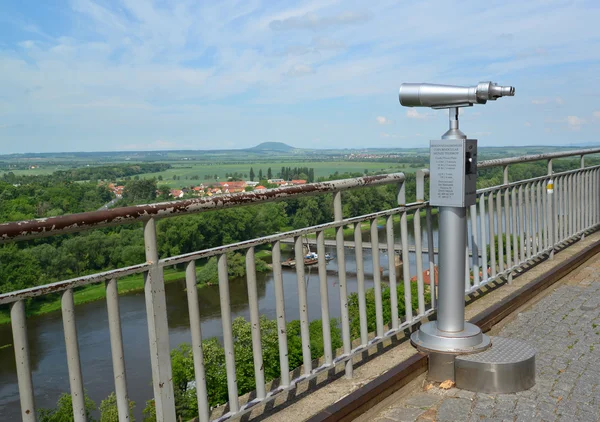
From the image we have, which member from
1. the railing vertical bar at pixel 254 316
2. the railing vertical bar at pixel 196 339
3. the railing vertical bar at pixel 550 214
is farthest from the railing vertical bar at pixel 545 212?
the railing vertical bar at pixel 196 339

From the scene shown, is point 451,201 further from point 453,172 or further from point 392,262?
point 392,262

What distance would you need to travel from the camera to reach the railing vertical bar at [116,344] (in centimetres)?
188

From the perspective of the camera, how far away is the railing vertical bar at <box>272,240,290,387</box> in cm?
249

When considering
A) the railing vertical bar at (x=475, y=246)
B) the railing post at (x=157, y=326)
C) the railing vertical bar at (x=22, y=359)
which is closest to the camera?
the railing vertical bar at (x=22, y=359)

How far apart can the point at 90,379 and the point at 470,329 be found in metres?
30.1

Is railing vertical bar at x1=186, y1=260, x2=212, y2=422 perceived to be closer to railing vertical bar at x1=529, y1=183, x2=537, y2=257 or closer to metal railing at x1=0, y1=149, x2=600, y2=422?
metal railing at x1=0, y1=149, x2=600, y2=422

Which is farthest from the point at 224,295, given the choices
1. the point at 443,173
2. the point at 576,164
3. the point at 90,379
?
the point at 90,379

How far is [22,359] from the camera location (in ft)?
5.38

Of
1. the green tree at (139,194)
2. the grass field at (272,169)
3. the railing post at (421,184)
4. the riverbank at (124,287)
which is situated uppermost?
the railing post at (421,184)

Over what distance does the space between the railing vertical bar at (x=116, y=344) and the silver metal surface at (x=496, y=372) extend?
1907 millimetres

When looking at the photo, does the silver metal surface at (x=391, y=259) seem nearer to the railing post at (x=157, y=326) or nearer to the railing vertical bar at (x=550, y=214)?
the railing post at (x=157, y=326)

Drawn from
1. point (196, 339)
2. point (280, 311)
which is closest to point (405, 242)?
point (280, 311)

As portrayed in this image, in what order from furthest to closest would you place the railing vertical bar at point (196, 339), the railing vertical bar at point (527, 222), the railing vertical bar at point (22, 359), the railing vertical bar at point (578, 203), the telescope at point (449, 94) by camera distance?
1. the railing vertical bar at point (578, 203)
2. the railing vertical bar at point (527, 222)
3. the telescope at point (449, 94)
4. the railing vertical bar at point (196, 339)
5. the railing vertical bar at point (22, 359)

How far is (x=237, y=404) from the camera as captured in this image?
2377 mm
